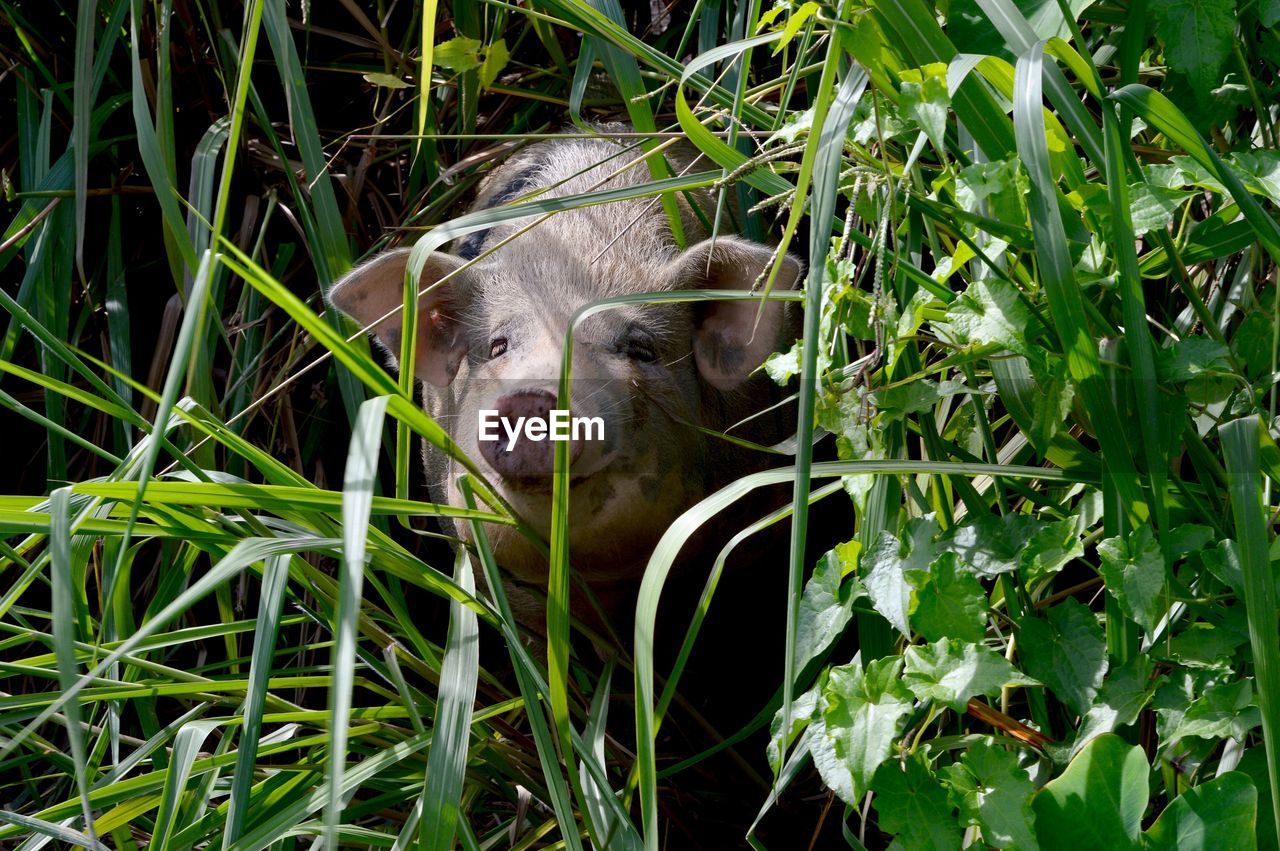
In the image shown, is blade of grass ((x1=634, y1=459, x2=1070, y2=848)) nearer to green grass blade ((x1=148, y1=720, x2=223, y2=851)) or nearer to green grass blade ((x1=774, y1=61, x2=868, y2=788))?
green grass blade ((x1=774, y1=61, x2=868, y2=788))

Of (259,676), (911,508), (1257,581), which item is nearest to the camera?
(1257,581)

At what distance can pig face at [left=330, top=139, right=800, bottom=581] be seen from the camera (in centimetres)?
199

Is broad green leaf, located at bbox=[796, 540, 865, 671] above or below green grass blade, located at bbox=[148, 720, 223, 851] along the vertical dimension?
above

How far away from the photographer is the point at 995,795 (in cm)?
117

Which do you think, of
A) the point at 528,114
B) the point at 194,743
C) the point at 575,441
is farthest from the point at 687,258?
the point at 194,743

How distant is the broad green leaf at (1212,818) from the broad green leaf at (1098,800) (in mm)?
33

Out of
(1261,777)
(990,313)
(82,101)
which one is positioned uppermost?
(82,101)

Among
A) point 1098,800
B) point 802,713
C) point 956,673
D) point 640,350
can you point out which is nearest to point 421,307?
point 640,350

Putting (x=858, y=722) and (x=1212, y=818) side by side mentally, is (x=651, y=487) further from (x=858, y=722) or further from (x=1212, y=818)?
(x=1212, y=818)

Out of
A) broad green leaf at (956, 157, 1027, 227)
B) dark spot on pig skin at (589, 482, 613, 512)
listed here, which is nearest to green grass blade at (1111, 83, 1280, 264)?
broad green leaf at (956, 157, 1027, 227)

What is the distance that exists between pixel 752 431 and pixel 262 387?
95 cm

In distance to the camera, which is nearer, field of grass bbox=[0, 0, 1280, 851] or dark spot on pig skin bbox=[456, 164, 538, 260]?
field of grass bbox=[0, 0, 1280, 851]

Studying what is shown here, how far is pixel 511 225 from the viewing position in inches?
102

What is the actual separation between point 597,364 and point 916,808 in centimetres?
107
